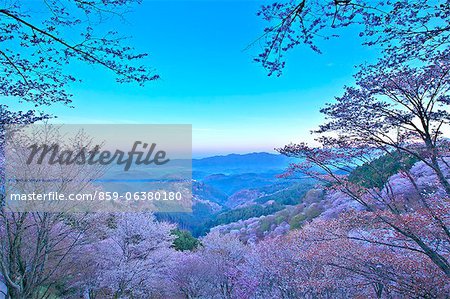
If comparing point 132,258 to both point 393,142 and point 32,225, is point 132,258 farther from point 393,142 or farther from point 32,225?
point 393,142

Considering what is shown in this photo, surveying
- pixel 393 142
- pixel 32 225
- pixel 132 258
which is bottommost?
pixel 132 258

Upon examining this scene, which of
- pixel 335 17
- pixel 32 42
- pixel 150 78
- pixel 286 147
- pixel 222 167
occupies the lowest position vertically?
pixel 222 167

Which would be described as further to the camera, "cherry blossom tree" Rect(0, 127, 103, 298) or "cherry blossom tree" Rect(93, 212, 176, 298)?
"cherry blossom tree" Rect(93, 212, 176, 298)

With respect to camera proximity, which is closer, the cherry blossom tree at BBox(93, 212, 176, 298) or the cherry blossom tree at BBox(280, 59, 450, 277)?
the cherry blossom tree at BBox(280, 59, 450, 277)

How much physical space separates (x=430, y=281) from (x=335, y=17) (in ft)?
16.3

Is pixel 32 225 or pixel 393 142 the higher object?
pixel 393 142

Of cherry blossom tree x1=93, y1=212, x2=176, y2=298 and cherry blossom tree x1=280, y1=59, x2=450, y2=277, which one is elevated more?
cherry blossom tree x1=280, y1=59, x2=450, y2=277

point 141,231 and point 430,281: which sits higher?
point 430,281

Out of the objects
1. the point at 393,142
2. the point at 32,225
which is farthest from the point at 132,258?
the point at 393,142

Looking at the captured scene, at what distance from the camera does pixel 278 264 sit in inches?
437

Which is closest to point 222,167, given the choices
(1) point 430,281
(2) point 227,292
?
(2) point 227,292

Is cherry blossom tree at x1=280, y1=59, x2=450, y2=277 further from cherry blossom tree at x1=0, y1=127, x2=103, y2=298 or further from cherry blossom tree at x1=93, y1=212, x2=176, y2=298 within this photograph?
cherry blossom tree at x1=93, y1=212, x2=176, y2=298

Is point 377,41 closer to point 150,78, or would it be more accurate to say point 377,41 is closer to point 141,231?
point 150,78

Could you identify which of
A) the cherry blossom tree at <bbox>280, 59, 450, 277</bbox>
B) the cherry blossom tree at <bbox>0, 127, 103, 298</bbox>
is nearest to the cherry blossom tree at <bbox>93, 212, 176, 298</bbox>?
the cherry blossom tree at <bbox>0, 127, 103, 298</bbox>
